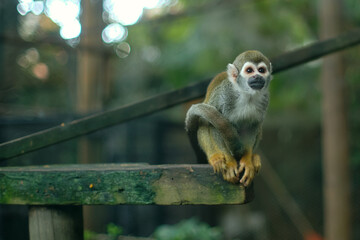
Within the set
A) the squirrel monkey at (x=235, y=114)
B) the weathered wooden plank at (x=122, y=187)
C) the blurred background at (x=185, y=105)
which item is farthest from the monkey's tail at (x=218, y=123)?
the blurred background at (x=185, y=105)

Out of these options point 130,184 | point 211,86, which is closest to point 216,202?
point 130,184

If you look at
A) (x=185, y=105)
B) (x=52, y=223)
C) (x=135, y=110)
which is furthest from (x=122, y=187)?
(x=185, y=105)

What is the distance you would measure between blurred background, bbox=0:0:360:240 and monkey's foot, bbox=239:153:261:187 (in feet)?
6.58

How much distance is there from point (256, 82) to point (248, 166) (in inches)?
20.7

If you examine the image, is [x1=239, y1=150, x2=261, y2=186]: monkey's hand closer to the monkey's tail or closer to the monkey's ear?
the monkey's tail

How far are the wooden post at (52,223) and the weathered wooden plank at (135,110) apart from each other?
1.18ft

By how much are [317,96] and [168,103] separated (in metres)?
4.26

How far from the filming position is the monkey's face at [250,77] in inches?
78.7

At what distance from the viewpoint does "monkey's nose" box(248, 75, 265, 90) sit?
201 centimetres

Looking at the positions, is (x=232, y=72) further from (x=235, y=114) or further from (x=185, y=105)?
(x=185, y=105)

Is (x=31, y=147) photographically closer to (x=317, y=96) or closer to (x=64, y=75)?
(x=317, y=96)

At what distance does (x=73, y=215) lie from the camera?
5.91 feet

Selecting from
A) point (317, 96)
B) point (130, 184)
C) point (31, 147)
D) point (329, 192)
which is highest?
point (317, 96)

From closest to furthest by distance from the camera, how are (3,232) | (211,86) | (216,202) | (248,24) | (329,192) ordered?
1. (216,202)
2. (211,86)
3. (3,232)
4. (329,192)
5. (248,24)
